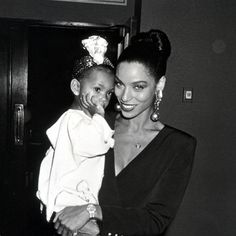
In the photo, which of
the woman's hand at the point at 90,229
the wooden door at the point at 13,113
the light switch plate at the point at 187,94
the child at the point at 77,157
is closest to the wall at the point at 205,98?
the light switch plate at the point at 187,94

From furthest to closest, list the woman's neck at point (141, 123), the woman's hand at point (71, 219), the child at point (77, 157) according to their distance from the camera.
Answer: the woman's neck at point (141, 123), the child at point (77, 157), the woman's hand at point (71, 219)

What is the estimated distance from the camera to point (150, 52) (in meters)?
1.84

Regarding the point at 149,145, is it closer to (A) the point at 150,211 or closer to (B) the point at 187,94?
(A) the point at 150,211

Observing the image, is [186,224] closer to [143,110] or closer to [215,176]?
[215,176]

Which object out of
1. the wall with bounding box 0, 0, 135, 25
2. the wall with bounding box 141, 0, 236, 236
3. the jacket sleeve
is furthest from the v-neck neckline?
the wall with bounding box 0, 0, 135, 25

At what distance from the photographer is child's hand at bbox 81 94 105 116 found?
1679mm

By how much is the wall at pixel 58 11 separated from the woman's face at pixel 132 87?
2540mm

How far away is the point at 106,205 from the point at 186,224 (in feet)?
8.94

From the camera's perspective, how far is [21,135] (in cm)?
429

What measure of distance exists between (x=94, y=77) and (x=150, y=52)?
298 mm

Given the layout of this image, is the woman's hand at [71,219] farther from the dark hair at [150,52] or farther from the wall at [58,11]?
the wall at [58,11]

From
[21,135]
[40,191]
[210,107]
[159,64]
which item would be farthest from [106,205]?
[21,135]

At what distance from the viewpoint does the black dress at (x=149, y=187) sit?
1.48 m

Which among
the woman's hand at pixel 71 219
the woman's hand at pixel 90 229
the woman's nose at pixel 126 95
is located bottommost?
the woman's hand at pixel 90 229
